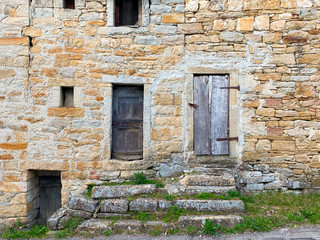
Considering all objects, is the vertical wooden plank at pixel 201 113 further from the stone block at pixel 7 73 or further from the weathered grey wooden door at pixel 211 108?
the stone block at pixel 7 73

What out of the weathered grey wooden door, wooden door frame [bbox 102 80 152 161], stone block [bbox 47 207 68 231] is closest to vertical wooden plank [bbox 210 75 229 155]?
the weathered grey wooden door

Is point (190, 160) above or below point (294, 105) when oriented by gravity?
below

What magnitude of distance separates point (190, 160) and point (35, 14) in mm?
3888

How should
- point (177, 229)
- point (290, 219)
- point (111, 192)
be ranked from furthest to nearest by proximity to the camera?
point (111, 192)
point (290, 219)
point (177, 229)

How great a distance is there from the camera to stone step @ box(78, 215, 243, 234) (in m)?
3.16

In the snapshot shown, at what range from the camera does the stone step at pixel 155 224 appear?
3.16 m

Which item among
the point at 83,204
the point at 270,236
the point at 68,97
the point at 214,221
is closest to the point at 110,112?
the point at 68,97

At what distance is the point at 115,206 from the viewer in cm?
350

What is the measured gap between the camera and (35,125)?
4219 mm

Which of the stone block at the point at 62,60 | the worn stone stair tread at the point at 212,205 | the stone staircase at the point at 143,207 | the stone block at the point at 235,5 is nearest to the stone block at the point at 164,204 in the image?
the stone staircase at the point at 143,207

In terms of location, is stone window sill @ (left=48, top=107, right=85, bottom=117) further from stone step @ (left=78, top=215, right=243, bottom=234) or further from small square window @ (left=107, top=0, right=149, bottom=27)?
stone step @ (left=78, top=215, right=243, bottom=234)

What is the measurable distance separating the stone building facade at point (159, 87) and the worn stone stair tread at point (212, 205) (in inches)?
29.3

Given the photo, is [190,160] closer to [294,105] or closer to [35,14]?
[294,105]

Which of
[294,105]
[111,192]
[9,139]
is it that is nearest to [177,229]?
[111,192]
